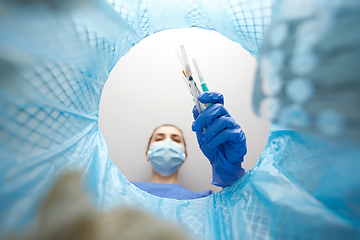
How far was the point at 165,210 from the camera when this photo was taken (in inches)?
24.2

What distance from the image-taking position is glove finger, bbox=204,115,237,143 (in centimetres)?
63

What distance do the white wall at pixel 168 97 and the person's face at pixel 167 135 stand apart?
2.9 inches

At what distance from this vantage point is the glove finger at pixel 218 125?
0.63m

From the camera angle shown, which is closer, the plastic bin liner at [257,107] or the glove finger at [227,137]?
the plastic bin liner at [257,107]

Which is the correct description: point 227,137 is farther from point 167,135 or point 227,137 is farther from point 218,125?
point 167,135

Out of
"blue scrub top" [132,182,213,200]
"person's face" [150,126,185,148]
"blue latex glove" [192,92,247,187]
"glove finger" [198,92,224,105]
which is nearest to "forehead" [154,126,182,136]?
"person's face" [150,126,185,148]

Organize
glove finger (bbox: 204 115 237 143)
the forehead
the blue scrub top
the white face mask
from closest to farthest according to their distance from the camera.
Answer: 1. glove finger (bbox: 204 115 237 143)
2. the blue scrub top
3. the white face mask
4. the forehead

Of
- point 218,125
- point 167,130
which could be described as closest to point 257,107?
point 218,125

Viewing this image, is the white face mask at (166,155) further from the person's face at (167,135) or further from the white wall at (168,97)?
the white wall at (168,97)

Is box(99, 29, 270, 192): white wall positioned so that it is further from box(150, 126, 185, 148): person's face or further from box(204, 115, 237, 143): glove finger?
box(204, 115, 237, 143): glove finger

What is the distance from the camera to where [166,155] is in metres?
1.16

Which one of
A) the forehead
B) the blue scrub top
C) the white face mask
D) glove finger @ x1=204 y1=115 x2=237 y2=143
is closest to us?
glove finger @ x1=204 y1=115 x2=237 y2=143

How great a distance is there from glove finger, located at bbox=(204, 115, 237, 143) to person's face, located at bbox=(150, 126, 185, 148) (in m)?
0.60

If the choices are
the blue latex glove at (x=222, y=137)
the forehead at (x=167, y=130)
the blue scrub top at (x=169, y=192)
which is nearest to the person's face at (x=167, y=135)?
the forehead at (x=167, y=130)
